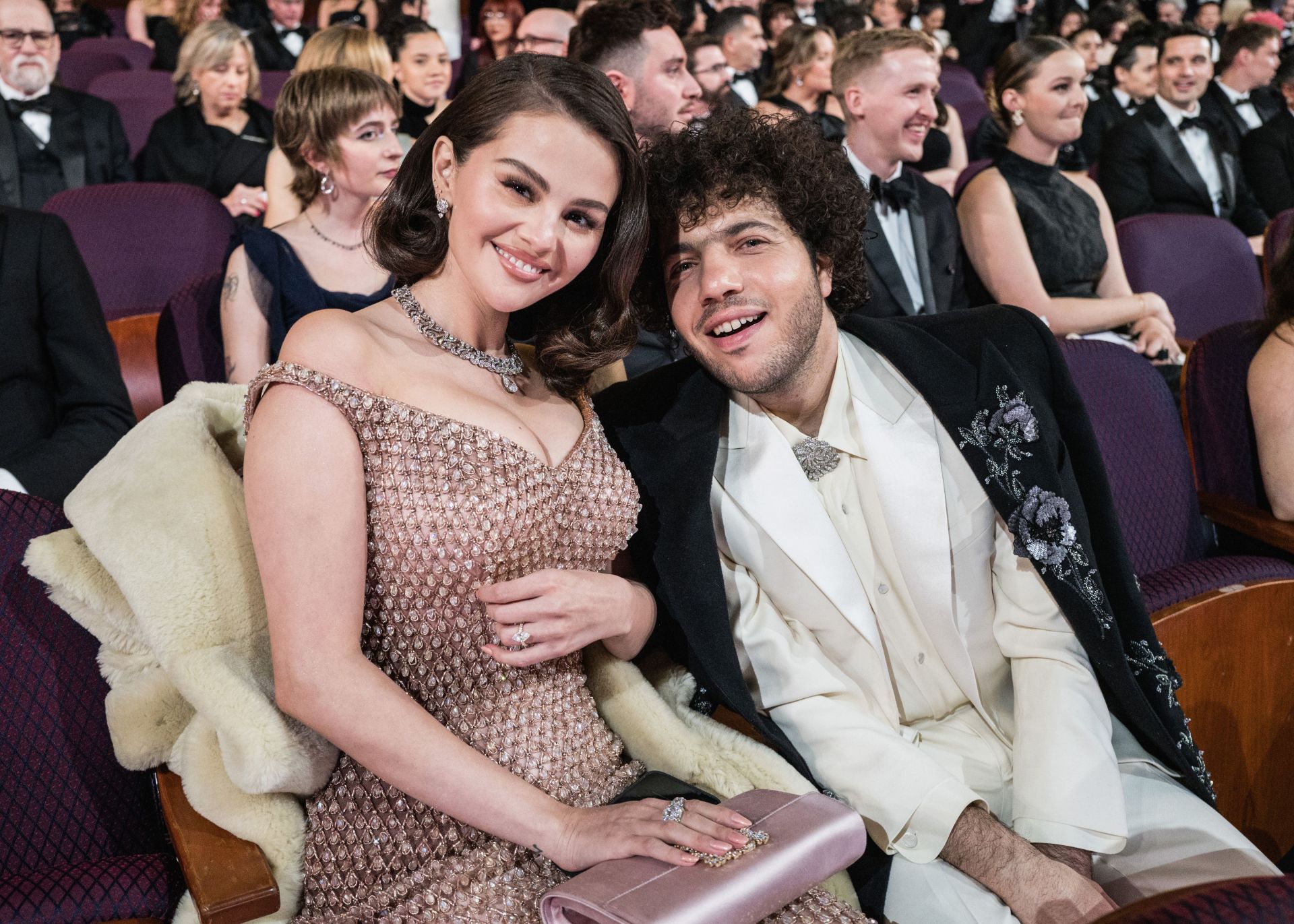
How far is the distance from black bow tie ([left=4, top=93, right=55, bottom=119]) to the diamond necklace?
328cm

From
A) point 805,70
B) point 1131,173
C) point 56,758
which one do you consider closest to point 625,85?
point 56,758

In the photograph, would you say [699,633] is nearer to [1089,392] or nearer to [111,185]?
[1089,392]

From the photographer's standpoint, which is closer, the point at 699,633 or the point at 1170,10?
the point at 699,633

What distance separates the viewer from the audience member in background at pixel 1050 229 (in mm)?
3516

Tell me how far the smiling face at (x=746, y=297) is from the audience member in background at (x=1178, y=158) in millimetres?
3976

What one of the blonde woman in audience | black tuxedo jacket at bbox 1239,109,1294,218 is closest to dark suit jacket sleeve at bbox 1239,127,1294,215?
black tuxedo jacket at bbox 1239,109,1294,218

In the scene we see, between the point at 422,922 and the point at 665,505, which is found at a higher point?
the point at 665,505

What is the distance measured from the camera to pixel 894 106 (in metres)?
3.57

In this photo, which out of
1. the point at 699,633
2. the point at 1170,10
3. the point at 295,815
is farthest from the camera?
the point at 1170,10

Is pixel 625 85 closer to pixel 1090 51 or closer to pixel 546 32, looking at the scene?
pixel 546 32

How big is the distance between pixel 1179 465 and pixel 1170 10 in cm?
768

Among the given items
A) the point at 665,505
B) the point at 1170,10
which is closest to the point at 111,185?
the point at 665,505

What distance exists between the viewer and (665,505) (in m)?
1.64

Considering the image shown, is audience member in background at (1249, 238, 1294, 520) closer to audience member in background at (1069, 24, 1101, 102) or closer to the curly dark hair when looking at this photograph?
the curly dark hair
